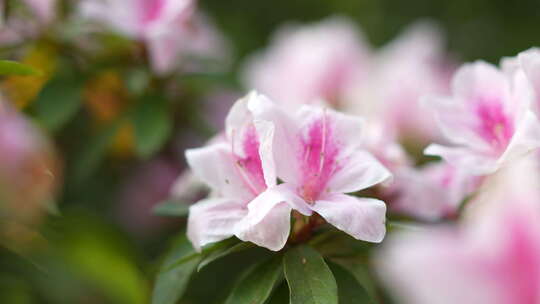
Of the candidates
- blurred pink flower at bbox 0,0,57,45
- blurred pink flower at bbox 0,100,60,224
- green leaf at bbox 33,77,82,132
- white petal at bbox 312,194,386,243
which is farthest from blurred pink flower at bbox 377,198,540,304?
blurred pink flower at bbox 0,0,57,45

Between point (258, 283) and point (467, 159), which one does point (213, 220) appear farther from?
point (467, 159)

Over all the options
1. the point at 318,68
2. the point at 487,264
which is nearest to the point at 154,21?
the point at 318,68

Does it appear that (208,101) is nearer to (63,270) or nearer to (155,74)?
(155,74)

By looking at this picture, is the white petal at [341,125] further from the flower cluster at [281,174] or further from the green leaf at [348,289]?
the green leaf at [348,289]

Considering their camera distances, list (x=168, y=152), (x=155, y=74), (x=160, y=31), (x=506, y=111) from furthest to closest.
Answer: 1. (x=168, y=152)
2. (x=155, y=74)
3. (x=160, y=31)
4. (x=506, y=111)

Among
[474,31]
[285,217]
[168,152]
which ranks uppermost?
[285,217]

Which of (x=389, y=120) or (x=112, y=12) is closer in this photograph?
(x=112, y=12)

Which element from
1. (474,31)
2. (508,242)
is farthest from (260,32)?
(508,242)

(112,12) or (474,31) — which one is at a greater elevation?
(112,12)

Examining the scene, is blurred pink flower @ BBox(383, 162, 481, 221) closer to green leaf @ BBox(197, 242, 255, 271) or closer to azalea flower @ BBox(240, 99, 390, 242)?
azalea flower @ BBox(240, 99, 390, 242)
